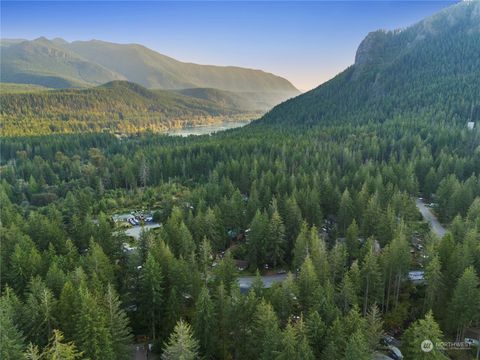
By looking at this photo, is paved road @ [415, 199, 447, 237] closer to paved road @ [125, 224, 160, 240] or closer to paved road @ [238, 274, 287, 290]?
paved road @ [238, 274, 287, 290]

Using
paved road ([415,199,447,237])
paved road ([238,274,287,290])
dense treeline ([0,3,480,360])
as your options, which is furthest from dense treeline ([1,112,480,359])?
paved road ([238,274,287,290])

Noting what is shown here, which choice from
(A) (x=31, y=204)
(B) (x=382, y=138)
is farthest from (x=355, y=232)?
(A) (x=31, y=204)

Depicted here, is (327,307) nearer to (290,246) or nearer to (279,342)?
(279,342)

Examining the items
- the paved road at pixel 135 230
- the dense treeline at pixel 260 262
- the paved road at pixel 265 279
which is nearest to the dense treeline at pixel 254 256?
the dense treeline at pixel 260 262

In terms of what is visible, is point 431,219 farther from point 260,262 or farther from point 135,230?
point 135,230

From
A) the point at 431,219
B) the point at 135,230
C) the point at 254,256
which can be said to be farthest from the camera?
the point at 135,230

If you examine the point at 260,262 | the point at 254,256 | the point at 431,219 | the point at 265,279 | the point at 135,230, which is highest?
the point at 431,219

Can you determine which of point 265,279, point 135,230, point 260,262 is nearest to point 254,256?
point 260,262
